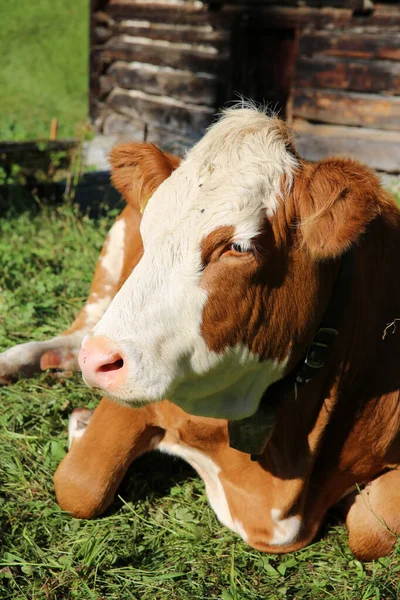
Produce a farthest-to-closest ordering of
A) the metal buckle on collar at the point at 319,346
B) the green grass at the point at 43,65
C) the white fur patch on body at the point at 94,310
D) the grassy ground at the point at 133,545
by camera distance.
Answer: the green grass at the point at 43,65
the white fur patch on body at the point at 94,310
the grassy ground at the point at 133,545
the metal buckle on collar at the point at 319,346

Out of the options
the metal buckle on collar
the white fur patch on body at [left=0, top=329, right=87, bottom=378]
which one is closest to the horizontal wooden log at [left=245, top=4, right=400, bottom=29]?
the white fur patch on body at [left=0, top=329, right=87, bottom=378]

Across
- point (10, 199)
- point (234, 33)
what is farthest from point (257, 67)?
point (10, 199)

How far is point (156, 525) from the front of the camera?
3.14 m

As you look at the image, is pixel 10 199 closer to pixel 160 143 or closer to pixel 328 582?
pixel 160 143

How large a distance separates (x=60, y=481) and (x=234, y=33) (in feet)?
24.1

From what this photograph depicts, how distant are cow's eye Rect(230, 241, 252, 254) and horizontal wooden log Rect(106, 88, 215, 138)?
680cm

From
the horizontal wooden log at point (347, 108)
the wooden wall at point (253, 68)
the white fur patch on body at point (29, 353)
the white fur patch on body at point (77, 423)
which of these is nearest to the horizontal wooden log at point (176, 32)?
the wooden wall at point (253, 68)

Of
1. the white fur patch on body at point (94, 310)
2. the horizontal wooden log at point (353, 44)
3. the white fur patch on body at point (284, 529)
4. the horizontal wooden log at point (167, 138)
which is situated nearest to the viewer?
the white fur patch on body at point (284, 529)

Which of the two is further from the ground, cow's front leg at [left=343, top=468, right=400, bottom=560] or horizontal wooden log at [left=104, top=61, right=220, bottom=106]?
cow's front leg at [left=343, top=468, right=400, bottom=560]

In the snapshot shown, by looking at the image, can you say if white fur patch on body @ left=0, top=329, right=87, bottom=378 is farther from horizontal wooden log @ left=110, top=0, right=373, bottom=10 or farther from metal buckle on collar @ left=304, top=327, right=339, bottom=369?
horizontal wooden log @ left=110, top=0, right=373, bottom=10

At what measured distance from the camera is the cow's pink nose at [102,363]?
2.24 metres

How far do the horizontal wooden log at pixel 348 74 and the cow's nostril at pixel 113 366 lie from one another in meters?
6.54

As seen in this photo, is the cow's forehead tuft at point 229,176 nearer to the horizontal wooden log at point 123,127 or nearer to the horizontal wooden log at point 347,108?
the horizontal wooden log at point 347,108

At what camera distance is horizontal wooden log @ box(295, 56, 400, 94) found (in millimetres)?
8031
